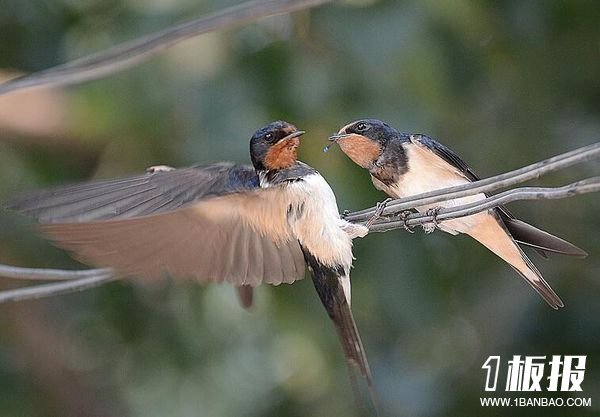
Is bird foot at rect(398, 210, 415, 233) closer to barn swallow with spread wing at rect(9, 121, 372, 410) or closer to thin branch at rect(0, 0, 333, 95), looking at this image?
barn swallow with spread wing at rect(9, 121, 372, 410)

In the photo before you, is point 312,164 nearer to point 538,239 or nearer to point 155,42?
point 538,239

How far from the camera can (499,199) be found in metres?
1.40

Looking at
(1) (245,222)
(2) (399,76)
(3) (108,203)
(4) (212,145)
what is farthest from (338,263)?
(2) (399,76)

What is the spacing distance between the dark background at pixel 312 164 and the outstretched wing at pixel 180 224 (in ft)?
3.28

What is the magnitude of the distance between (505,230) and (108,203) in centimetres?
64

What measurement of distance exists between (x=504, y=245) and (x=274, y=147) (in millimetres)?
419

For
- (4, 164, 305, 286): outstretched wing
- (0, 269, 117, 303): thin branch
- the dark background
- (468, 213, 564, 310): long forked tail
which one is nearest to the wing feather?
(4, 164, 305, 286): outstretched wing

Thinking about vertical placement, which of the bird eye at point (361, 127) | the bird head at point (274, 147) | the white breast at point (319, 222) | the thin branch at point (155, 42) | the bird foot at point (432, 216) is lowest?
the bird foot at point (432, 216)

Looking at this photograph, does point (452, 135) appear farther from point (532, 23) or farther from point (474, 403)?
point (474, 403)

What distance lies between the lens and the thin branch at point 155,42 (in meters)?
1.45

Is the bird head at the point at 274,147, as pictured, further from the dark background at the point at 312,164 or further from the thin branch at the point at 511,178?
the dark background at the point at 312,164

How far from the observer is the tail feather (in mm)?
1664

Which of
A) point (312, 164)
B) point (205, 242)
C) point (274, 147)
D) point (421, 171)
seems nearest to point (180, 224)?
point (205, 242)

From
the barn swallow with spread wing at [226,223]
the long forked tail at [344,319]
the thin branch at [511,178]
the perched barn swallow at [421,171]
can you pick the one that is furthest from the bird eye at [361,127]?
the thin branch at [511,178]
